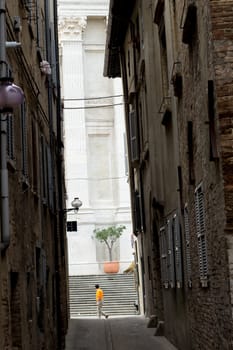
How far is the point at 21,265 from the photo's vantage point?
13227mm

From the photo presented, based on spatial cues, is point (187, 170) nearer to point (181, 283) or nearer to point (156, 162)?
point (181, 283)

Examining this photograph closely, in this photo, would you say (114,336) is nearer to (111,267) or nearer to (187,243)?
(187,243)

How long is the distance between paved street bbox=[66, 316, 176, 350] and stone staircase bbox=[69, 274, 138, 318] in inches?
288

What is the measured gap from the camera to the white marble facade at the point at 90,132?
4897 centimetres

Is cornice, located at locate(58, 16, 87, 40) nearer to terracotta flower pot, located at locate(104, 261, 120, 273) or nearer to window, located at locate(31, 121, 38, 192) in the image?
terracotta flower pot, located at locate(104, 261, 120, 273)

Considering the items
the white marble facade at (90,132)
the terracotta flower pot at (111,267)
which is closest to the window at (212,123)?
the terracotta flower pot at (111,267)

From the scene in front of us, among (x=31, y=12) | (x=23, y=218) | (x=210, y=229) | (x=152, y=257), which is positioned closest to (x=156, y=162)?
(x=152, y=257)

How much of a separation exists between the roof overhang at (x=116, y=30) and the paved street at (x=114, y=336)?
9.48 metres

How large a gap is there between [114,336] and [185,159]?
10.1 metres

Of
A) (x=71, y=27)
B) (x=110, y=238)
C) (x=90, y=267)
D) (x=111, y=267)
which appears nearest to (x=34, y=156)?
(x=111, y=267)

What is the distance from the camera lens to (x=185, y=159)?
1471 cm

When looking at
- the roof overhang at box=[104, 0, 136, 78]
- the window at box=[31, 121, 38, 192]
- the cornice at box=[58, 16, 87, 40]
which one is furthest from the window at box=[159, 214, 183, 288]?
the cornice at box=[58, 16, 87, 40]

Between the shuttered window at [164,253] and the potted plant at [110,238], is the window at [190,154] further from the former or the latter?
the potted plant at [110,238]

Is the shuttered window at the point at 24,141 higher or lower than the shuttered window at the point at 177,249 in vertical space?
higher
